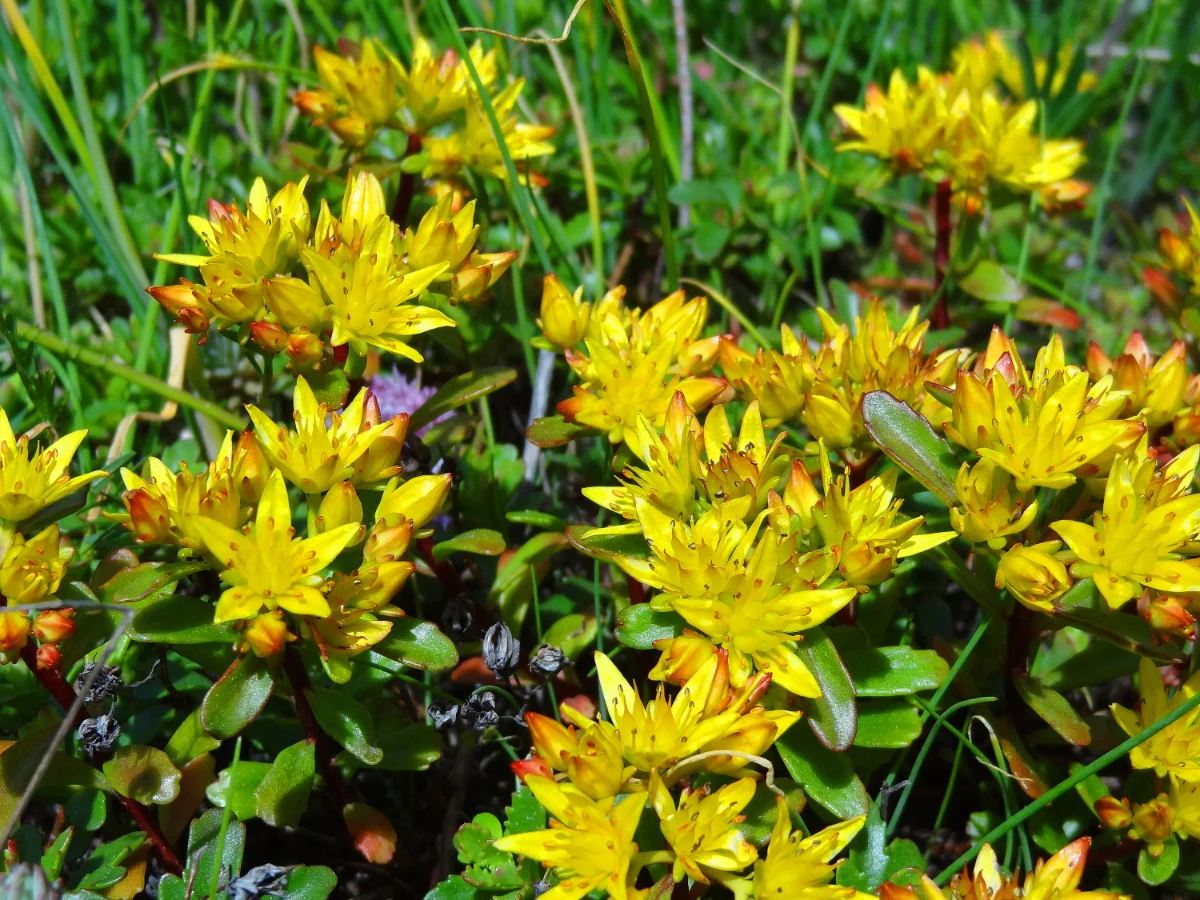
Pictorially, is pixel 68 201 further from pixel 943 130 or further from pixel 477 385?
pixel 943 130

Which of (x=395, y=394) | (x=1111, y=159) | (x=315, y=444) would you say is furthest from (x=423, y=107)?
(x=1111, y=159)

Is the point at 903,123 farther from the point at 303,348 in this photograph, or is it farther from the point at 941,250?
the point at 303,348

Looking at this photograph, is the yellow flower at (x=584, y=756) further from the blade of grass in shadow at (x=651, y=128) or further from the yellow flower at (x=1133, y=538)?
the blade of grass in shadow at (x=651, y=128)

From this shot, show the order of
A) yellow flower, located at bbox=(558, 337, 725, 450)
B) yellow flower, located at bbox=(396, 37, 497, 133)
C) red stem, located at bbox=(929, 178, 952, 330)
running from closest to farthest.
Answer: yellow flower, located at bbox=(558, 337, 725, 450) < yellow flower, located at bbox=(396, 37, 497, 133) < red stem, located at bbox=(929, 178, 952, 330)

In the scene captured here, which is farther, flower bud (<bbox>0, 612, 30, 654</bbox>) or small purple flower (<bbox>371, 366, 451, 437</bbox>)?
small purple flower (<bbox>371, 366, 451, 437</bbox>)

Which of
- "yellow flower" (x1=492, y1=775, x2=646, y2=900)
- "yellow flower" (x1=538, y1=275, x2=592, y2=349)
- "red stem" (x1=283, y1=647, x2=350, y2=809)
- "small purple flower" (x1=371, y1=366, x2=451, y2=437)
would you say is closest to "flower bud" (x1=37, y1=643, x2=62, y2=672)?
"red stem" (x1=283, y1=647, x2=350, y2=809)

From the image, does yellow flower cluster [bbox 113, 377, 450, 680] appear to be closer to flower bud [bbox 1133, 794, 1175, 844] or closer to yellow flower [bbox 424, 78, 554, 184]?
yellow flower [bbox 424, 78, 554, 184]
